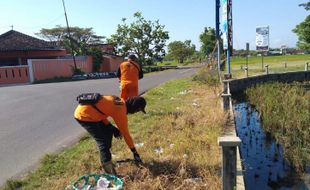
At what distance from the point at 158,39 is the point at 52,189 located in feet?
157

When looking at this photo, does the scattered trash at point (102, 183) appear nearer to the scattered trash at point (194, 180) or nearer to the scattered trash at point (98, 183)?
the scattered trash at point (98, 183)

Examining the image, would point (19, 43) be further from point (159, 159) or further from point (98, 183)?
point (98, 183)

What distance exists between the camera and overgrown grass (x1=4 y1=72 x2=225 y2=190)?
482cm

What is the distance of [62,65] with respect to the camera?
117 feet

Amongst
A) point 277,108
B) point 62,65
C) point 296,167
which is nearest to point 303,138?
point 296,167

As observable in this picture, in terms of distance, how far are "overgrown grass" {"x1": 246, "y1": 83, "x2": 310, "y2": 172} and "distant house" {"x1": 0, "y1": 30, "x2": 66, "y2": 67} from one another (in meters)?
27.1

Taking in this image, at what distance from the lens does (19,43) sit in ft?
116

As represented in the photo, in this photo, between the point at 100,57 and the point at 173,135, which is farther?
the point at 100,57

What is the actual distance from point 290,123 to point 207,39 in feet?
174

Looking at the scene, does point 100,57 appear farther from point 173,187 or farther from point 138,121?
point 173,187

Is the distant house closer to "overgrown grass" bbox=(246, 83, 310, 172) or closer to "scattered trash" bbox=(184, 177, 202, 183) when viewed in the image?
"overgrown grass" bbox=(246, 83, 310, 172)

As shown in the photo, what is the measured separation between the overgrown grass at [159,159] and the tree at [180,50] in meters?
74.6

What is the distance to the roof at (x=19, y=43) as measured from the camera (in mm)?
34003

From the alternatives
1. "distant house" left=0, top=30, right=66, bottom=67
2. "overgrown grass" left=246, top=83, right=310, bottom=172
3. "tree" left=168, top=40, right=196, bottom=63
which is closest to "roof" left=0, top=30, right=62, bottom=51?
"distant house" left=0, top=30, right=66, bottom=67
